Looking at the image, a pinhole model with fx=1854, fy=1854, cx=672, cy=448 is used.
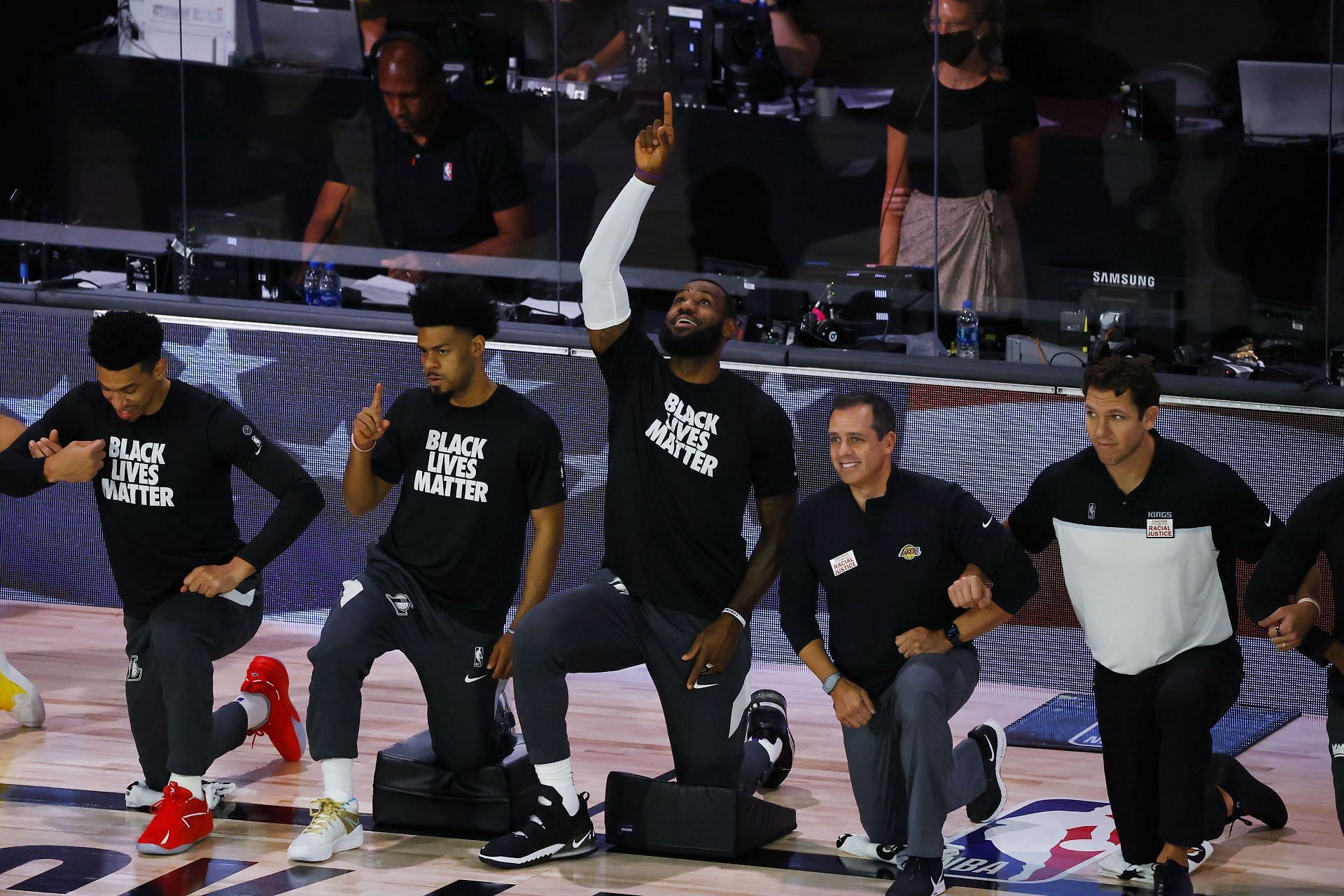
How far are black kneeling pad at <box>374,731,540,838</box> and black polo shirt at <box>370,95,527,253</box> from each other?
3.09 meters

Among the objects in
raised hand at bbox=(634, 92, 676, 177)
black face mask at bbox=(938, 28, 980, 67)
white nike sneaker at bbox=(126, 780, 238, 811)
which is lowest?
white nike sneaker at bbox=(126, 780, 238, 811)

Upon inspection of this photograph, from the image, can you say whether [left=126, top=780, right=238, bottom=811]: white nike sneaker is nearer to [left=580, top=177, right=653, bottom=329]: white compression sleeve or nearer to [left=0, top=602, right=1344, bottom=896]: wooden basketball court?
[left=0, top=602, right=1344, bottom=896]: wooden basketball court

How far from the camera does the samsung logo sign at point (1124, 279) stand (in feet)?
21.4

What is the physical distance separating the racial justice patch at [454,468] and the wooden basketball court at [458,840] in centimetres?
86

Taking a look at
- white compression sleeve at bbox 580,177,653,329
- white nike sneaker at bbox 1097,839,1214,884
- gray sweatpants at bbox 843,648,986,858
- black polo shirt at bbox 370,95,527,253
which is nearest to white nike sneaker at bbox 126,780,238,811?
white compression sleeve at bbox 580,177,653,329

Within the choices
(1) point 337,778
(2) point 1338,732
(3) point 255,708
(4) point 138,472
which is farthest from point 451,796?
(2) point 1338,732

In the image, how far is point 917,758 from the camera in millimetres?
4141

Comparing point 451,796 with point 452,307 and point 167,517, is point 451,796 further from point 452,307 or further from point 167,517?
point 452,307

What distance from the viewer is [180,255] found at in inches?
299

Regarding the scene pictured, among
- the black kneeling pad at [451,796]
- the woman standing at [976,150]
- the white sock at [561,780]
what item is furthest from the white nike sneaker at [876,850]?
the woman standing at [976,150]

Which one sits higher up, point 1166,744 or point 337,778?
point 1166,744

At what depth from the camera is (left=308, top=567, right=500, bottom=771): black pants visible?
4547 mm

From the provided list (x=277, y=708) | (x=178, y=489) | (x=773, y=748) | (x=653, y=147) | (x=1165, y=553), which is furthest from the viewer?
(x=277, y=708)

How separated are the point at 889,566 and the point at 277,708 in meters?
1.90
